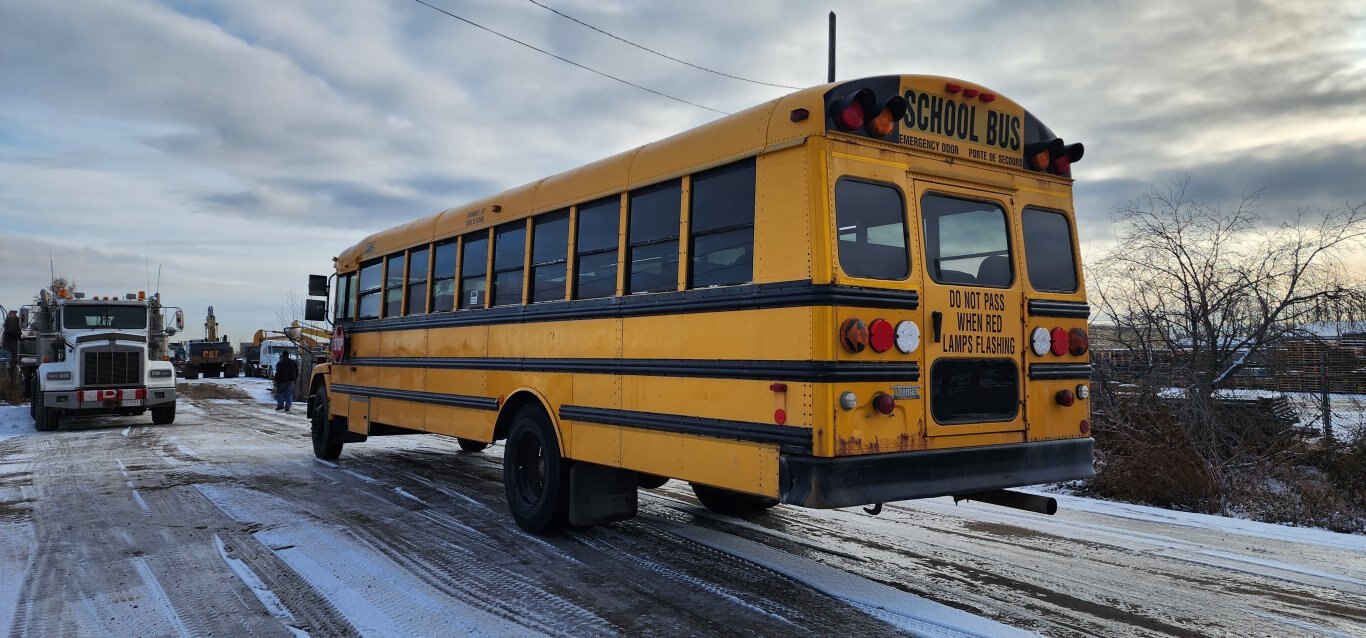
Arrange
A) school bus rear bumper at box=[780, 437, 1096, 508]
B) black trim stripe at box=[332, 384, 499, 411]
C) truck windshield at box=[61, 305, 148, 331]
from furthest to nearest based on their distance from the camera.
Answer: truck windshield at box=[61, 305, 148, 331]
black trim stripe at box=[332, 384, 499, 411]
school bus rear bumper at box=[780, 437, 1096, 508]

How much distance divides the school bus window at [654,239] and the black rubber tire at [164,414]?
1469 cm

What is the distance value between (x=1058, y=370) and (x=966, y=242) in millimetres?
951

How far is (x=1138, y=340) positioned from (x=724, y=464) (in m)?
7.10

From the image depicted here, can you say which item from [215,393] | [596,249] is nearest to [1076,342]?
[596,249]

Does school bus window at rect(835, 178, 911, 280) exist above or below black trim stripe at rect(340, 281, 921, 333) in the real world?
above

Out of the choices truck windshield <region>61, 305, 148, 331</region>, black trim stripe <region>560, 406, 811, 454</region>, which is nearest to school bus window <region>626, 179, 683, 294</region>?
black trim stripe <region>560, 406, 811, 454</region>

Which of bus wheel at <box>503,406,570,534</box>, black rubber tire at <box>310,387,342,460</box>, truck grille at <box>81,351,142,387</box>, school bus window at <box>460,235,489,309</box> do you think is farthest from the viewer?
truck grille at <box>81,351,142,387</box>

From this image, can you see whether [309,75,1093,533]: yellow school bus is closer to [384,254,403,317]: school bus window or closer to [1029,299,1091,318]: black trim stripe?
[1029,299,1091,318]: black trim stripe

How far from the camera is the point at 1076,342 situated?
483cm

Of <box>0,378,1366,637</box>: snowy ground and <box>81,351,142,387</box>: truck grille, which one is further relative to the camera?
<box>81,351,142,387</box>: truck grille

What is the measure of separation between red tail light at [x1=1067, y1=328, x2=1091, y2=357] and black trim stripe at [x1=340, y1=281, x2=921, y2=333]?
1.30 metres

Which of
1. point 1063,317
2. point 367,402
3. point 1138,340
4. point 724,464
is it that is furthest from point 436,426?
point 1138,340

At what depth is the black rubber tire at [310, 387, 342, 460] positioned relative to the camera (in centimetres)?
950

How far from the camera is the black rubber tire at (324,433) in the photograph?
9.50 m
